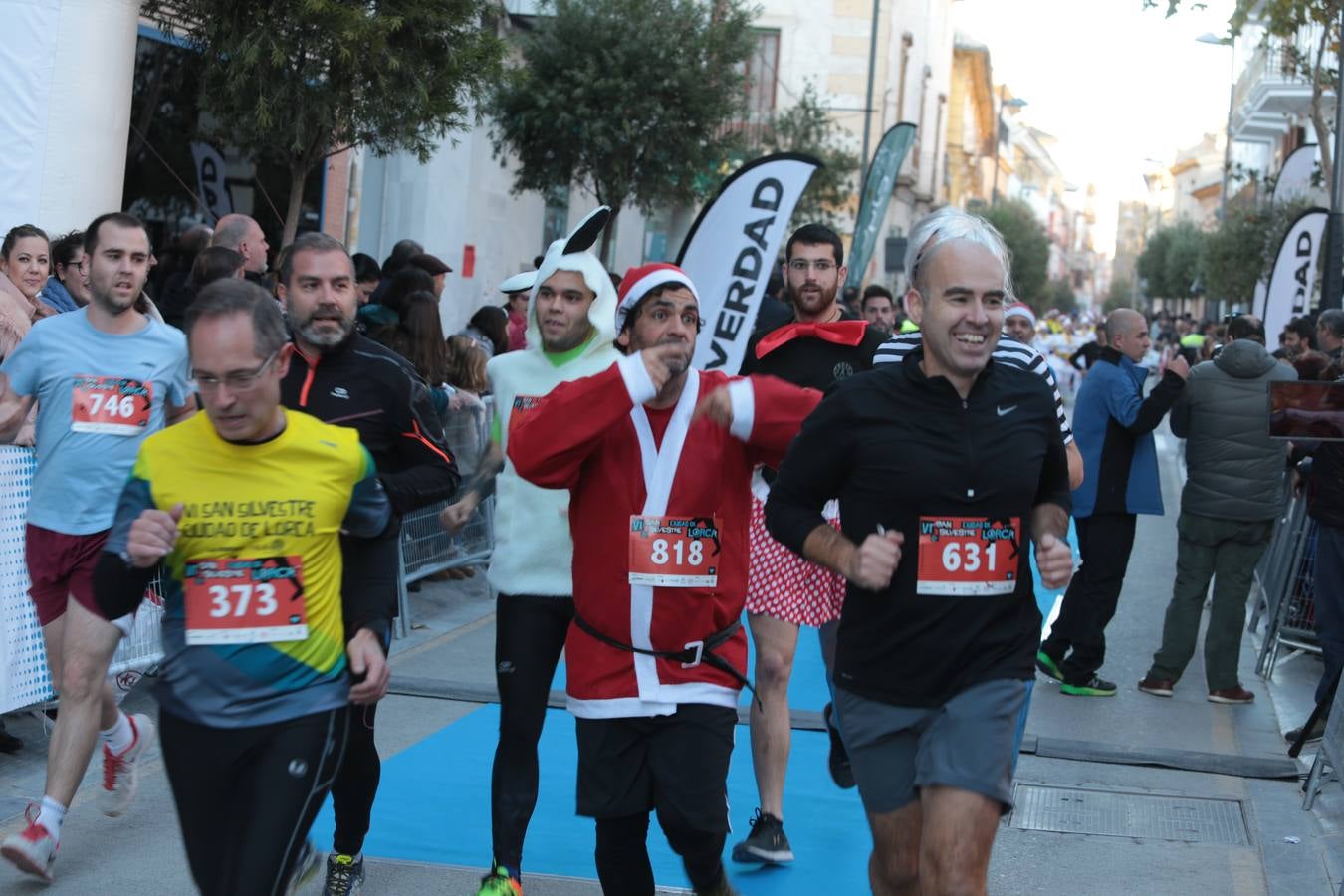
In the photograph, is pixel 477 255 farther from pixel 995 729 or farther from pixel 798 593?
pixel 995 729

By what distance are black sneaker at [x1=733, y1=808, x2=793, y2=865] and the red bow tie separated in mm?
1791

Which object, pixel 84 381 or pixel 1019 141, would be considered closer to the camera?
pixel 84 381

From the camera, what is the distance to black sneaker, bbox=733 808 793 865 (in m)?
5.91

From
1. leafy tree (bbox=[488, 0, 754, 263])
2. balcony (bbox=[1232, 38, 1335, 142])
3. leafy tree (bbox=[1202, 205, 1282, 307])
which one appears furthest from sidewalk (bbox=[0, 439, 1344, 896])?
balcony (bbox=[1232, 38, 1335, 142])

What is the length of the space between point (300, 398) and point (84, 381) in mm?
1168

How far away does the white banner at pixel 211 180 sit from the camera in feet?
48.2

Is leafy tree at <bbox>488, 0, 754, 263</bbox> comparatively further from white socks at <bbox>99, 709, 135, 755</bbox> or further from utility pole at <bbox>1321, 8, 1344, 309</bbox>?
white socks at <bbox>99, 709, 135, 755</bbox>

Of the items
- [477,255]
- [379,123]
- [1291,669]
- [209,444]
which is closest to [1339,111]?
[1291,669]

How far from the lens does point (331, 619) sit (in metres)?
3.84

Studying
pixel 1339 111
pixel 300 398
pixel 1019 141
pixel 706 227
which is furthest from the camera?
pixel 1019 141

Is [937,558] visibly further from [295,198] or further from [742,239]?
[295,198]

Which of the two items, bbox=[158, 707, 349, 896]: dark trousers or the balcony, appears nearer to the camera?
bbox=[158, 707, 349, 896]: dark trousers

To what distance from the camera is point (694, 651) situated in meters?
4.40

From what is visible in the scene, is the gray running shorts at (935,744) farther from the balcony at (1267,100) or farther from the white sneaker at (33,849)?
the balcony at (1267,100)
